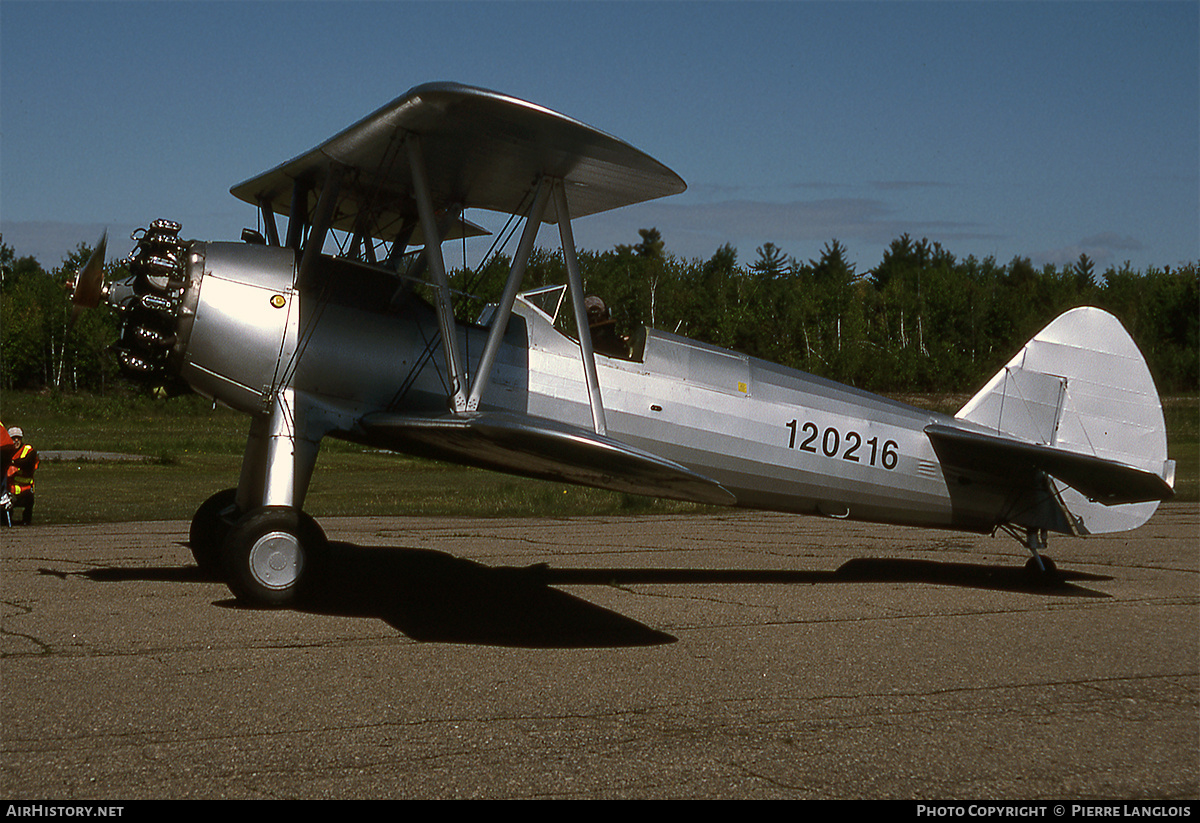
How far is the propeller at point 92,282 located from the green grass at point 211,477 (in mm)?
7054

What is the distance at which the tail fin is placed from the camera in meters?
9.79

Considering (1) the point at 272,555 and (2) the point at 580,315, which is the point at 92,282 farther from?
(2) the point at 580,315

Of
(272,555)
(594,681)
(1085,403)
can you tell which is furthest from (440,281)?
(1085,403)

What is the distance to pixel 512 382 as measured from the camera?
828 cm

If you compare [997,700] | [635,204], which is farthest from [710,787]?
[635,204]

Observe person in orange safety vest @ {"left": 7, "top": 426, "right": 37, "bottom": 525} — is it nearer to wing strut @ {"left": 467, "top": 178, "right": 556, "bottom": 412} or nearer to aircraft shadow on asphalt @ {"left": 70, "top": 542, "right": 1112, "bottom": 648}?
aircraft shadow on asphalt @ {"left": 70, "top": 542, "right": 1112, "bottom": 648}

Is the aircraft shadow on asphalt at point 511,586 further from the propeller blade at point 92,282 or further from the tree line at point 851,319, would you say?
the tree line at point 851,319

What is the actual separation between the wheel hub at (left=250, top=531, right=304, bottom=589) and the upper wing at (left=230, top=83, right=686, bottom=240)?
8.54 ft

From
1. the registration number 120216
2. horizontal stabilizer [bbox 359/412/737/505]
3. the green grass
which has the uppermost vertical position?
the registration number 120216

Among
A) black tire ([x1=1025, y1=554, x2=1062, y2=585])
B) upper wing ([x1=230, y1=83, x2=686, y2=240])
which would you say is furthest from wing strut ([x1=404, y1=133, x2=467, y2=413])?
black tire ([x1=1025, y1=554, x2=1062, y2=585])

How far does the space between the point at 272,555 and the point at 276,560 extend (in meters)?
0.04

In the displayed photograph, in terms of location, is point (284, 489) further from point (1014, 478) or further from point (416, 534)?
point (1014, 478)

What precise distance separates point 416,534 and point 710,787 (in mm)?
9031

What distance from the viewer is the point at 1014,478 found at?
973 cm
